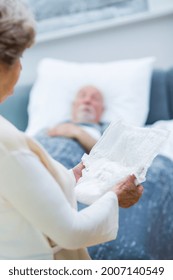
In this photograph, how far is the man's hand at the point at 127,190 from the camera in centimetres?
86

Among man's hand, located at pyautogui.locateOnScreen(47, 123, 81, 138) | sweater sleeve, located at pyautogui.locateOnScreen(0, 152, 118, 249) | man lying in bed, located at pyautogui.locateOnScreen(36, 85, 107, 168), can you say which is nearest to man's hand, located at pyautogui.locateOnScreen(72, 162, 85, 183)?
sweater sleeve, located at pyautogui.locateOnScreen(0, 152, 118, 249)

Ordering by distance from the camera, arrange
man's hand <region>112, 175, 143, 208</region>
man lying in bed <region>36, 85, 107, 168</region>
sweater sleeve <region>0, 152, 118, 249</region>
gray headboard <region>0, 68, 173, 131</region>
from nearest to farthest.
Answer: sweater sleeve <region>0, 152, 118, 249</region>
man's hand <region>112, 175, 143, 208</region>
man lying in bed <region>36, 85, 107, 168</region>
gray headboard <region>0, 68, 173, 131</region>

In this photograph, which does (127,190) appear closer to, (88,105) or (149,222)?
(149,222)

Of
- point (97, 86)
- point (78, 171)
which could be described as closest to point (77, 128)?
Answer: point (97, 86)

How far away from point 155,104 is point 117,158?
146 cm

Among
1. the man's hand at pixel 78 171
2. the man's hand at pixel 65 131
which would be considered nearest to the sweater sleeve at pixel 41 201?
the man's hand at pixel 78 171

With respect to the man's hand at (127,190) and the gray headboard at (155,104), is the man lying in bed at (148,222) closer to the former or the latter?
the man's hand at (127,190)

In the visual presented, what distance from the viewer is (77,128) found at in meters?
1.98

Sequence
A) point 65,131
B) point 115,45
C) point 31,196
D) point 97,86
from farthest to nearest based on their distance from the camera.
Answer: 1. point 115,45
2. point 97,86
3. point 65,131
4. point 31,196

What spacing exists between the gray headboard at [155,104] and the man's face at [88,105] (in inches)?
9.4

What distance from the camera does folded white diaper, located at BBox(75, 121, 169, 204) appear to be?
887mm

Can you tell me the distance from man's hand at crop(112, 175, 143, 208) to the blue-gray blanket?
62cm

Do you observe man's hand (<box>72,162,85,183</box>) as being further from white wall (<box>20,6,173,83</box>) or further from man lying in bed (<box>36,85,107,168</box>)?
white wall (<box>20,6,173,83</box>)

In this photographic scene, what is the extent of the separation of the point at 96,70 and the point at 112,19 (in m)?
0.36
